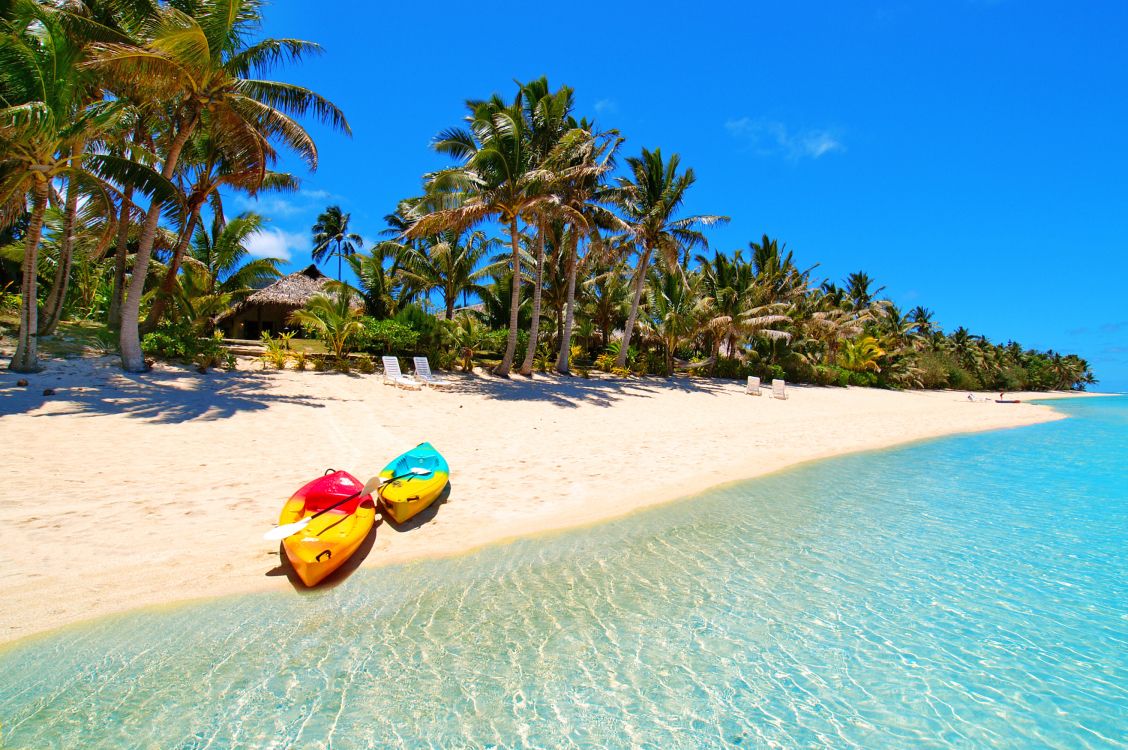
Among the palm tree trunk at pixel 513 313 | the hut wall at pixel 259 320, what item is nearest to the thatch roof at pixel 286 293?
the hut wall at pixel 259 320

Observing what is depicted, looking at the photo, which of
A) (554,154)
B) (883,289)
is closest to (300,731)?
(554,154)

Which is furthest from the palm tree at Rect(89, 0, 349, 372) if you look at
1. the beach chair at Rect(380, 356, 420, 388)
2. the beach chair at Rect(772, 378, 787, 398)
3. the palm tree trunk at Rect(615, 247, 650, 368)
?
the beach chair at Rect(772, 378, 787, 398)

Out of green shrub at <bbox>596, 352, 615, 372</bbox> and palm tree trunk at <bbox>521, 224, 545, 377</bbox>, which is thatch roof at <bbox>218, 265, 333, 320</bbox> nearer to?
palm tree trunk at <bbox>521, 224, 545, 377</bbox>

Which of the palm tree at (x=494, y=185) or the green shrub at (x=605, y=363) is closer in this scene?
the palm tree at (x=494, y=185)

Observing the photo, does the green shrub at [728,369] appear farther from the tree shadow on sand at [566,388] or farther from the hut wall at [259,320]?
the hut wall at [259,320]

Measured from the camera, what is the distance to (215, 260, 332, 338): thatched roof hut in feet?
79.6

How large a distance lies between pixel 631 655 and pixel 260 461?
5.94 meters

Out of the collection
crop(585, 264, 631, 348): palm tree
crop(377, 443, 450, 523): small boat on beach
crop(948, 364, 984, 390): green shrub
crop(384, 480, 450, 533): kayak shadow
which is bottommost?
crop(384, 480, 450, 533): kayak shadow

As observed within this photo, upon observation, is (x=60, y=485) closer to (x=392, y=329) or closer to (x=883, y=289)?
(x=392, y=329)

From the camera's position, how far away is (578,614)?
4.19m

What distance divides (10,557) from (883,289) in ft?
189

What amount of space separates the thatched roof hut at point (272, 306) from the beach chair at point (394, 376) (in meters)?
10.7

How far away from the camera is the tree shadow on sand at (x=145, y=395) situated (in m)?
8.41

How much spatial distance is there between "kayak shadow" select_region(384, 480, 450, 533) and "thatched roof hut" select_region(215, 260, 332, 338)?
20567 mm
